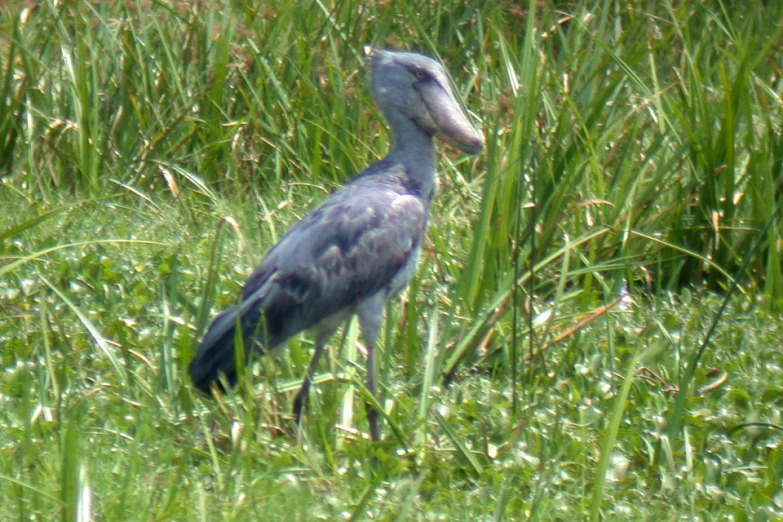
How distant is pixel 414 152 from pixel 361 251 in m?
0.44

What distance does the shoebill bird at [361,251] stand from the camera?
320cm

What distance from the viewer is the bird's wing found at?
10.8 ft

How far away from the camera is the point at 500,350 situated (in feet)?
11.7

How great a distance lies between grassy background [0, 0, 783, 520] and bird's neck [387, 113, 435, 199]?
0.21m

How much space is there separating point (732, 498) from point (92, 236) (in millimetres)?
2626

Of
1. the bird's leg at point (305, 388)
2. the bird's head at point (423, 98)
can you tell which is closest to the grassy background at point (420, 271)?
the bird's leg at point (305, 388)

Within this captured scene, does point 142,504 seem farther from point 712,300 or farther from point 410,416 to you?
point 712,300

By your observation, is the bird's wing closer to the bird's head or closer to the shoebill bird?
the shoebill bird

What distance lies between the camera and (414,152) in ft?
12.1

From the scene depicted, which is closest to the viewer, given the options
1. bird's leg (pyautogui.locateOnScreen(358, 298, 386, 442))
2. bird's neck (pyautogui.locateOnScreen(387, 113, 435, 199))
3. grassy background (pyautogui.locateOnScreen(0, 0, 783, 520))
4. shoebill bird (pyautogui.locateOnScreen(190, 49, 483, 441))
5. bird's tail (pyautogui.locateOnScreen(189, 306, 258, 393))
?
grassy background (pyautogui.locateOnScreen(0, 0, 783, 520))

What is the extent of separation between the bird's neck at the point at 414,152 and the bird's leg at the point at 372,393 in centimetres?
55

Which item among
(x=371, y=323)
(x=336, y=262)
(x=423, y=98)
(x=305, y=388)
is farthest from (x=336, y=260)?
(x=423, y=98)

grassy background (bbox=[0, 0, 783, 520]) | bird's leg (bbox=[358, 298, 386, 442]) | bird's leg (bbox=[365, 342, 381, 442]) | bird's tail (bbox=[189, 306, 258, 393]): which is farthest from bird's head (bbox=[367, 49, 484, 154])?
bird's tail (bbox=[189, 306, 258, 393])

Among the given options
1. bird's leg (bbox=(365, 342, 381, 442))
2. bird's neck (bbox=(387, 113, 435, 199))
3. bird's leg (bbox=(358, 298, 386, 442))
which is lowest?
bird's leg (bbox=(365, 342, 381, 442))
